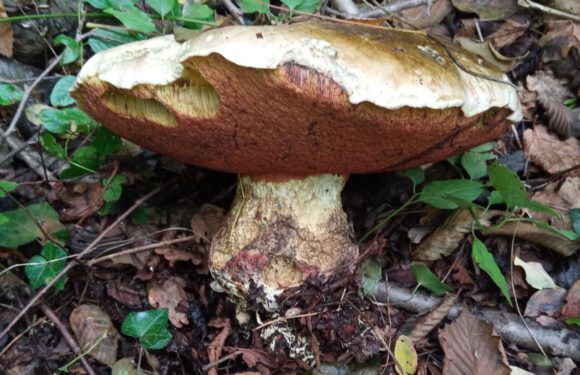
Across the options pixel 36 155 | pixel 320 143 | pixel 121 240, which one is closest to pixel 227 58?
pixel 320 143

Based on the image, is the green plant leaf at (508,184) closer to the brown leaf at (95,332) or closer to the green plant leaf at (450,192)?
the green plant leaf at (450,192)

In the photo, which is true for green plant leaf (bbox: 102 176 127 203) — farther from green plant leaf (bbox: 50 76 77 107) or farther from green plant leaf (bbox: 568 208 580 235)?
green plant leaf (bbox: 568 208 580 235)

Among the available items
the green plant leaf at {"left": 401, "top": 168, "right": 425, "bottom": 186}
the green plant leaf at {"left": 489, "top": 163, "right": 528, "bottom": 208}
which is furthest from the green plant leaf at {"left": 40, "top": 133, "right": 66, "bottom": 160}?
the green plant leaf at {"left": 489, "top": 163, "right": 528, "bottom": 208}

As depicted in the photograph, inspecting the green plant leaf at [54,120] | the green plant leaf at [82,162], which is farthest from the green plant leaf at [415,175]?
the green plant leaf at [54,120]

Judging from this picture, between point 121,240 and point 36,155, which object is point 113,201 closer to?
point 121,240

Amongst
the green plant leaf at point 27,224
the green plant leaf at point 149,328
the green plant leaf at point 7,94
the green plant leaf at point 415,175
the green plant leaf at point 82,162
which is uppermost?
the green plant leaf at point 7,94
